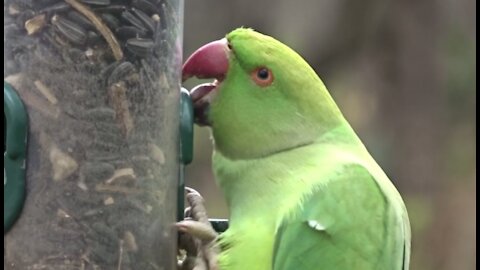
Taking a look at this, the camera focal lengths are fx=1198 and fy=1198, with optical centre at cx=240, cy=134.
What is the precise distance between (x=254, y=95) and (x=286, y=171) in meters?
0.29

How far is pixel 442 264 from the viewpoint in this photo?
33.3 ft

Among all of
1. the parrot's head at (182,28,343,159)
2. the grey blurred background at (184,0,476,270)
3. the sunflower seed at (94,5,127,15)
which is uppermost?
the sunflower seed at (94,5,127,15)

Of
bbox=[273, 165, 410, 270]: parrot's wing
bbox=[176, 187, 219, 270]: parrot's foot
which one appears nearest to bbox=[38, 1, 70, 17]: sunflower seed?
bbox=[176, 187, 219, 270]: parrot's foot

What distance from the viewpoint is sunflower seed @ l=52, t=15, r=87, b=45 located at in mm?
3863

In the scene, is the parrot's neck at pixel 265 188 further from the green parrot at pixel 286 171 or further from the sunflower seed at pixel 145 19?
the sunflower seed at pixel 145 19

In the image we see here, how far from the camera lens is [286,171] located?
4.09 m

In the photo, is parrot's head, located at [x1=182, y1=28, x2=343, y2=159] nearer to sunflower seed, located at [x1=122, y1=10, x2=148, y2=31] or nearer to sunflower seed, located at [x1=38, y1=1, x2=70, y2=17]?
sunflower seed, located at [x1=122, y1=10, x2=148, y2=31]

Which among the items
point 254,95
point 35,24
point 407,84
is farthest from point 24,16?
point 407,84

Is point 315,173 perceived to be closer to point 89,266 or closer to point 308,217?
point 308,217

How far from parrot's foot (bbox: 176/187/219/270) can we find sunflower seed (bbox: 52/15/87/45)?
0.71 meters

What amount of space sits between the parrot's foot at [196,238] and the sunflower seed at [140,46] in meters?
0.55

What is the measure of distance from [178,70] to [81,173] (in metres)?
0.54

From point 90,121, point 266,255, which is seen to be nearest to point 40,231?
point 90,121

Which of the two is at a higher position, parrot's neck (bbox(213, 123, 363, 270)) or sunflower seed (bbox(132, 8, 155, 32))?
sunflower seed (bbox(132, 8, 155, 32))
